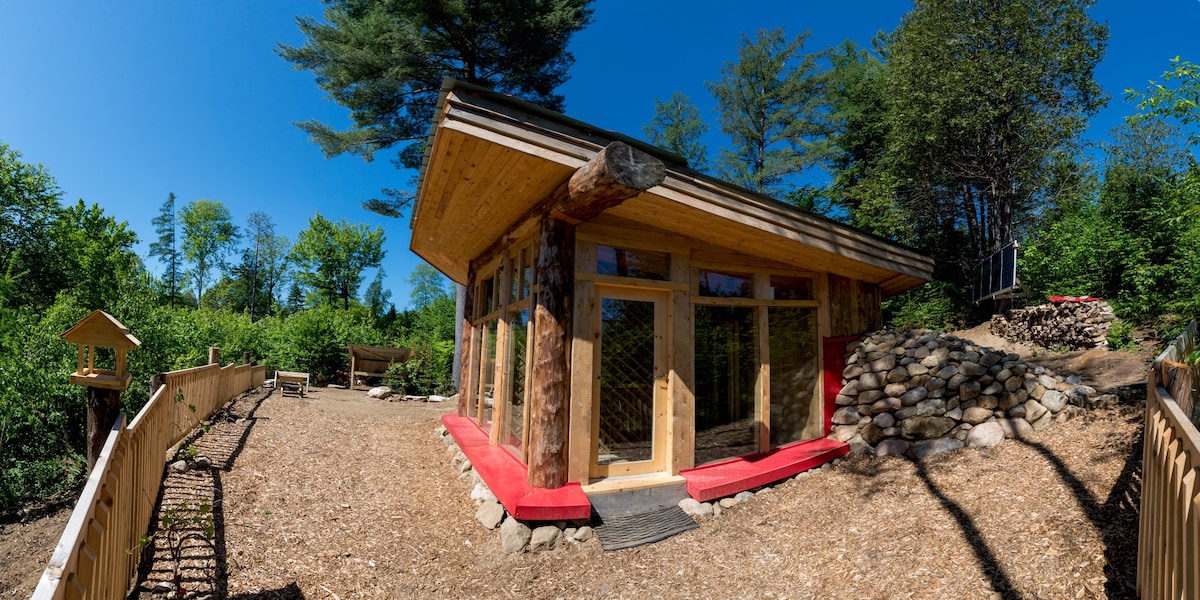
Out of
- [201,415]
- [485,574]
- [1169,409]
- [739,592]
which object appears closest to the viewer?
[1169,409]

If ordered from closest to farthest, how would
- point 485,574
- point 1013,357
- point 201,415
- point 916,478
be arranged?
point 485,574
point 916,478
point 1013,357
point 201,415

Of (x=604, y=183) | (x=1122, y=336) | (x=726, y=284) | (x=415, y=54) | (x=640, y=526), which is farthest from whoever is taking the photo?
(x=415, y=54)

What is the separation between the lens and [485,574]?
3.63 m

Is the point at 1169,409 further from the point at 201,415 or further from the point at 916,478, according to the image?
the point at 201,415

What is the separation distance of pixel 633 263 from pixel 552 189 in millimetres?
1055

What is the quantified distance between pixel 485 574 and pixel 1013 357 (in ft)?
18.6

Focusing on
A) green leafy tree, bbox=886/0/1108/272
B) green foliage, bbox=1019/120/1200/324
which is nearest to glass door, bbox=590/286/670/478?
green foliage, bbox=1019/120/1200/324

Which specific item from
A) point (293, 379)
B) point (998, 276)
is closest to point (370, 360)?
point (293, 379)

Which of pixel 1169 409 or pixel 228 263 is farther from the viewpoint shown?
pixel 228 263

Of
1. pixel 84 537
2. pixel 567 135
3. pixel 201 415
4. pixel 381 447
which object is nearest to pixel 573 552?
pixel 84 537

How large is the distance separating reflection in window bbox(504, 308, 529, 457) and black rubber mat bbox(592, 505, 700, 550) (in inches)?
51.4

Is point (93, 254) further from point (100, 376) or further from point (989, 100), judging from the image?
point (989, 100)

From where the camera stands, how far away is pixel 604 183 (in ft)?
11.4

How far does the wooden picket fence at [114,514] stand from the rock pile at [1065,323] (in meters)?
13.3
